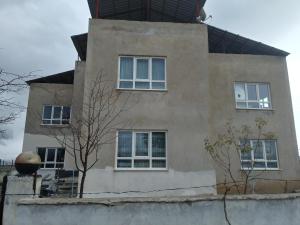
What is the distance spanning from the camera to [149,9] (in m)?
19.8

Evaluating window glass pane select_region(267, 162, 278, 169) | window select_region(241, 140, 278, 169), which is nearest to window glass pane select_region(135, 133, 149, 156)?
window select_region(241, 140, 278, 169)

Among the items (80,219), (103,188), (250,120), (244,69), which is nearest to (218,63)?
(244,69)

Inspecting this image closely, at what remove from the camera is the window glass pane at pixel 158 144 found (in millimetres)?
14531

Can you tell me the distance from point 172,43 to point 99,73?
3.73 meters

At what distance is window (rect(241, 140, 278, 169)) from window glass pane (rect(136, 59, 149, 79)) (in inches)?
238

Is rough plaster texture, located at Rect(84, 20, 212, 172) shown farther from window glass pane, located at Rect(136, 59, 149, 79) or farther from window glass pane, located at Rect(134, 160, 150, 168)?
window glass pane, located at Rect(134, 160, 150, 168)

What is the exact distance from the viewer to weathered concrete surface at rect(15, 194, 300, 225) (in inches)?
261

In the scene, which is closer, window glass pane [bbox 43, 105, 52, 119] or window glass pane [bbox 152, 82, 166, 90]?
window glass pane [bbox 152, 82, 166, 90]

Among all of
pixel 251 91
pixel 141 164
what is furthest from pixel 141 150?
pixel 251 91

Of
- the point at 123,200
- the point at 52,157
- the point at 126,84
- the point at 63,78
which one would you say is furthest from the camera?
the point at 63,78

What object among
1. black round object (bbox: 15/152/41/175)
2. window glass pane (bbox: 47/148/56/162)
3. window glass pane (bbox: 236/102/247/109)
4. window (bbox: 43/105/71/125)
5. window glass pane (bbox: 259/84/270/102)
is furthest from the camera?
window (bbox: 43/105/71/125)

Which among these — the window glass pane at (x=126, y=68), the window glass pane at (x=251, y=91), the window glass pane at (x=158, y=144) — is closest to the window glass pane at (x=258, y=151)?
the window glass pane at (x=251, y=91)

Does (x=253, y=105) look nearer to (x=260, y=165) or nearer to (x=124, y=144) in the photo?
(x=260, y=165)

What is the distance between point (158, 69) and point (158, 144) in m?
3.50
